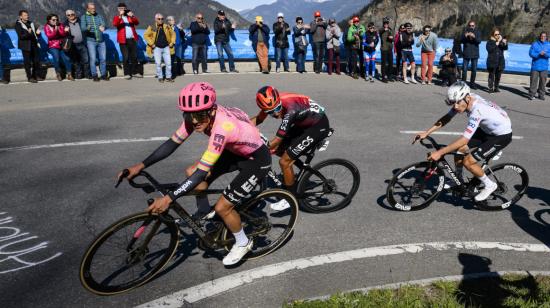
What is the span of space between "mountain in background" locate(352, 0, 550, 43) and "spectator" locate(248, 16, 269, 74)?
233 ft

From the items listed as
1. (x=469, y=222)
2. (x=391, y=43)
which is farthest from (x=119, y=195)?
(x=391, y=43)

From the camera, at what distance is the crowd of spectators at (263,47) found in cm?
1427

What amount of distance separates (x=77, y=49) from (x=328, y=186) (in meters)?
11.7

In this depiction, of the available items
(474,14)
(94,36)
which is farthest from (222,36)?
(474,14)

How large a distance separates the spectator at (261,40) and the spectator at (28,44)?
762 cm

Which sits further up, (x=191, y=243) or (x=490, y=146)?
(x=490, y=146)

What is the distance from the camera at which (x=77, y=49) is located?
14.6 metres

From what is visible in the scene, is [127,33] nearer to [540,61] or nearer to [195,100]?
[195,100]

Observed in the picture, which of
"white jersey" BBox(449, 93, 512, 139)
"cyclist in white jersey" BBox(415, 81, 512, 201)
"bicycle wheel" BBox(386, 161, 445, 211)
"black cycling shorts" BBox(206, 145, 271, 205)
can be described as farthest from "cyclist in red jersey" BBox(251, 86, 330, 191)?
"white jersey" BBox(449, 93, 512, 139)

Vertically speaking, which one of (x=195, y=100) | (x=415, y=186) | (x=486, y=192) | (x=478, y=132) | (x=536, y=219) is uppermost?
(x=195, y=100)

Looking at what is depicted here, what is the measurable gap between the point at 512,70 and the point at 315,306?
18.5 meters

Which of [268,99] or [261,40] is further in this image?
[261,40]

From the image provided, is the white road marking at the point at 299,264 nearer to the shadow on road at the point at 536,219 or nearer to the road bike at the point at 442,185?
the shadow on road at the point at 536,219

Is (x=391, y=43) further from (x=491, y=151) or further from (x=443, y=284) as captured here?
(x=443, y=284)
